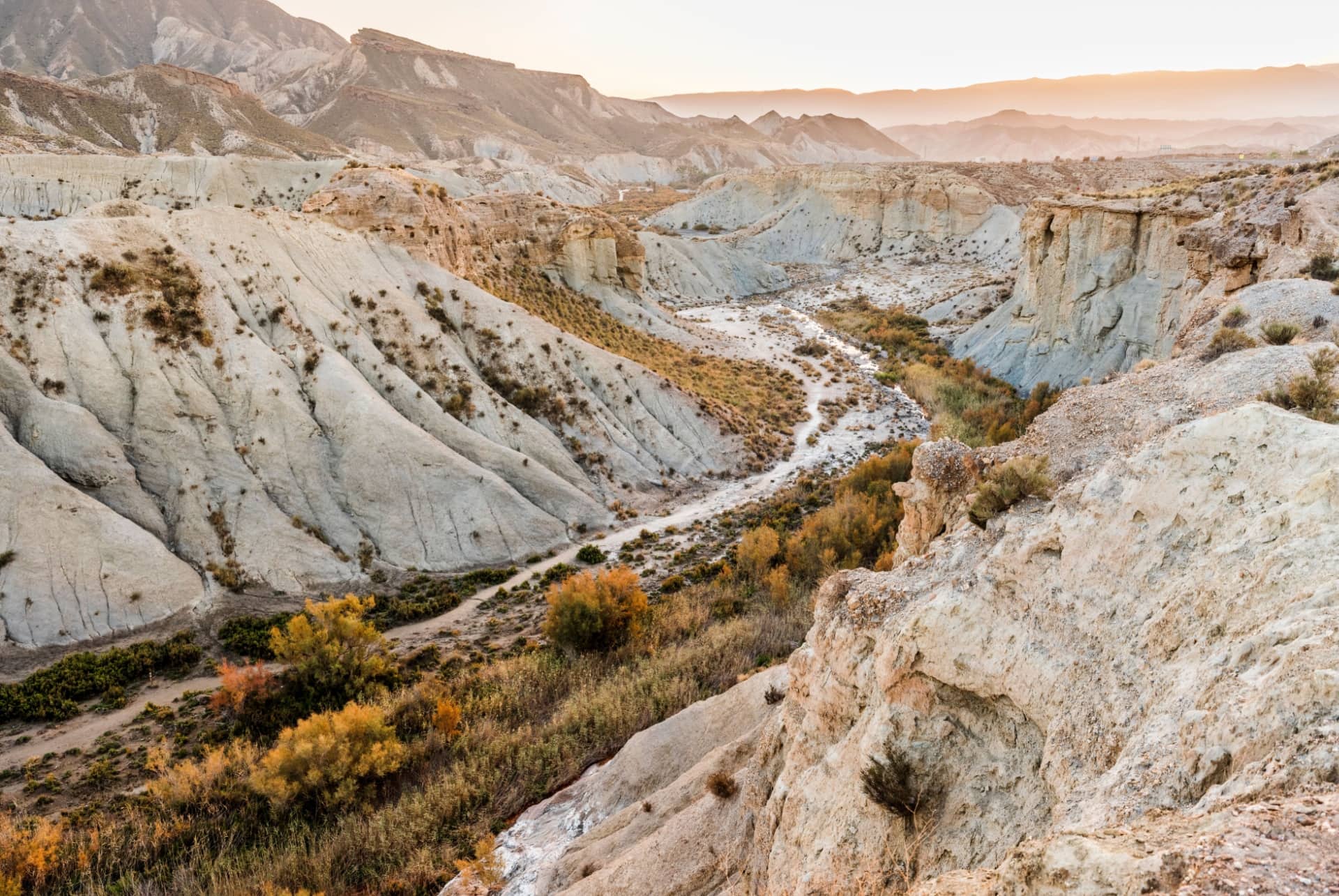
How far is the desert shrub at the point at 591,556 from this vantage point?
27.8 metres

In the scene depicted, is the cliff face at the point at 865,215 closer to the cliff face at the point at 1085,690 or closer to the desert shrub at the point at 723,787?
the cliff face at the point at 1085,690

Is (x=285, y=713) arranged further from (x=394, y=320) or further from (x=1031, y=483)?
(x=394, y=320)

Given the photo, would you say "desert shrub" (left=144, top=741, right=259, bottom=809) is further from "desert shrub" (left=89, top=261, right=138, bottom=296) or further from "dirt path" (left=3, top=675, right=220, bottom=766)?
"desert shrub" (left=89, top=261, right=138, bottom=296)

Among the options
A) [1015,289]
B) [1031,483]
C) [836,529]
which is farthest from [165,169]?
[1031,483]

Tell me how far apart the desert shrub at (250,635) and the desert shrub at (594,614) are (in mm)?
8455

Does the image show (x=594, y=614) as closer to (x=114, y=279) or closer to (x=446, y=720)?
(x=446, y=720)

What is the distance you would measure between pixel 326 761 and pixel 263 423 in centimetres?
1640

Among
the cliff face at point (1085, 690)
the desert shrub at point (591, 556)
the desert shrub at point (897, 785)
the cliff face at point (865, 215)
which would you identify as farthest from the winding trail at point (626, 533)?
the cliff face at point (865, 215)

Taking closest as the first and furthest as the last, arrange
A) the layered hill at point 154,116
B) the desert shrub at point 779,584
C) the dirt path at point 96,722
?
the dirt path at point 96,722, the desert shrub at point 779,584, the layered hill at point 154,116

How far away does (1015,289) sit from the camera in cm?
5031

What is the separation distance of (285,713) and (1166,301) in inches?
1724

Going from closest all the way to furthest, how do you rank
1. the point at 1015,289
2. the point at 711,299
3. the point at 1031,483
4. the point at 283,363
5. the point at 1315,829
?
the point at 1315,829, the point at 1031,483, the point at 283,363, the point at 1015,289, the point at 711,299

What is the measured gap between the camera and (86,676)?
724 inches

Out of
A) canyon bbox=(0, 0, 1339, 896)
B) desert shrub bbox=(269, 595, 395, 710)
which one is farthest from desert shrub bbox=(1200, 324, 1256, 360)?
desert shrub bbox=(269, 595, 395, 710)
